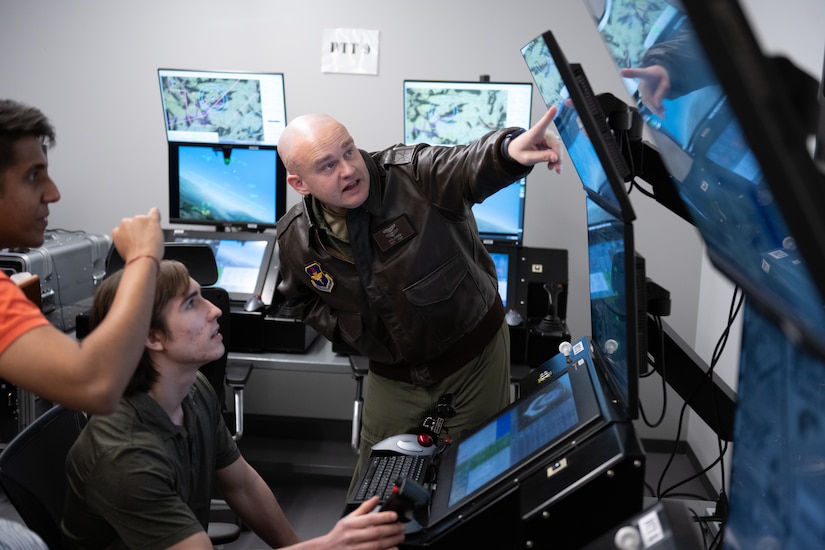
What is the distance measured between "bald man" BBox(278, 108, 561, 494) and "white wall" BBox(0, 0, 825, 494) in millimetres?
1710

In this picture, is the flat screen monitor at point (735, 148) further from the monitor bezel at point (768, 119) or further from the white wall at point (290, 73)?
the white wall at point (290, 73)

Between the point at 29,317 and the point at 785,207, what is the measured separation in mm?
1050

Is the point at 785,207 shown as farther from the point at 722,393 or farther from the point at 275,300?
the point at 275,300

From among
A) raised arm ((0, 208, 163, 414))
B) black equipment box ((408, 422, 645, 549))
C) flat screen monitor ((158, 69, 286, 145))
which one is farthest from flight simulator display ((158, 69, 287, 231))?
black equipment box ((408, 422, 645, 549))

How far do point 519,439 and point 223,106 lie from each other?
2689 millimetres

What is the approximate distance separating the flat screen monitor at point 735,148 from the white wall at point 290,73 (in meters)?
2.63

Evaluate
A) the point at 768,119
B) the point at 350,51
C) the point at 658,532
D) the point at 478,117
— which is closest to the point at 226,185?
the point at 350,51

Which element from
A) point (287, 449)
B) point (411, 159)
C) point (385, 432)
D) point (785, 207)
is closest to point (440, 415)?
point (385, 432)

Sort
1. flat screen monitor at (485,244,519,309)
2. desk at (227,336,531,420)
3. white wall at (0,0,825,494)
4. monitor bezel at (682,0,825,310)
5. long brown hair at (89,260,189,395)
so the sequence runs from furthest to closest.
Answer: desk at (227,336,531,420) < white wall at (0,0,825,494) < flat screen monitor at (485,244,519,309) < long brown hair at (89,260,189,395) < monitor bezel at (682,0,825,310)

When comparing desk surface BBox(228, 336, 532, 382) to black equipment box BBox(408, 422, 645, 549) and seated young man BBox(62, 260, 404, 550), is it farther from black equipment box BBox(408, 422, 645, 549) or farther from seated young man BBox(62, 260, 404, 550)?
black equipment box BBox(408, 422, 645, 549)

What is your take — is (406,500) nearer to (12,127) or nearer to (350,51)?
(12,127)

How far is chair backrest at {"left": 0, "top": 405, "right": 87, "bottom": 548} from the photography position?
146cm

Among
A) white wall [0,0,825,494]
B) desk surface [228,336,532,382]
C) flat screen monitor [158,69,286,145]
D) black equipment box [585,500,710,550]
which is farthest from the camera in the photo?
white wall [0,0,825,494]

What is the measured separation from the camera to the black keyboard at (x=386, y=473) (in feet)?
4.81
